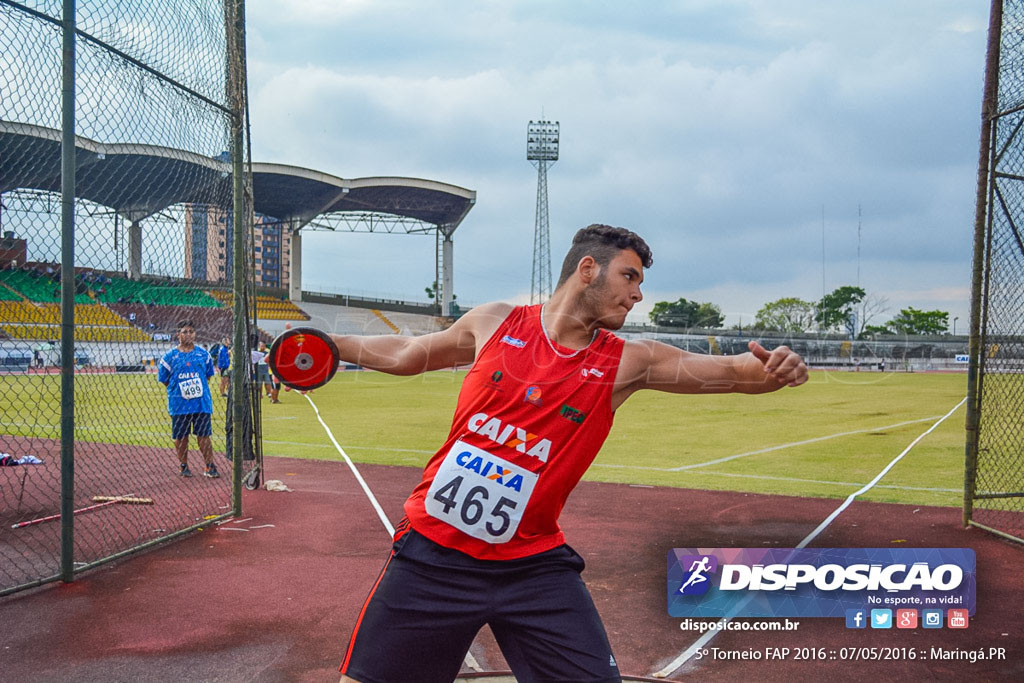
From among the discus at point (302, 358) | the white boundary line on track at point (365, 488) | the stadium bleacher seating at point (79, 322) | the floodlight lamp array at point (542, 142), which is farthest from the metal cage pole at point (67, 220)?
the floodlight lamp array at point (542, 142)

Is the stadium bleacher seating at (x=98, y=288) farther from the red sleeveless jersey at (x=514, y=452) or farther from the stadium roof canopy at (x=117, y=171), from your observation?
the red sleeveless jersey at (x=514, y=452)

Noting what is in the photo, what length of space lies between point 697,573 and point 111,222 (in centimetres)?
529

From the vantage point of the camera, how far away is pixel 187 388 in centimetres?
923

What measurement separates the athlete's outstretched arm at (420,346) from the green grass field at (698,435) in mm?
4873

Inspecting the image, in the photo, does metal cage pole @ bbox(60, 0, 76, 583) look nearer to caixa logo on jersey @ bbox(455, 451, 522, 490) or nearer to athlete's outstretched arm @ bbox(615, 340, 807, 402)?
caixa logo on jersey @ bbox(455, 451, 522, 490)

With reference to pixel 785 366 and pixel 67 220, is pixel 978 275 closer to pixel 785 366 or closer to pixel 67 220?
pixel 785 366

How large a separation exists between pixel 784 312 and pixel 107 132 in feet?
282

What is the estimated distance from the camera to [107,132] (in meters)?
5.93

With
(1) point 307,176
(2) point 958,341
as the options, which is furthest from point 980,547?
(2) point 958,341

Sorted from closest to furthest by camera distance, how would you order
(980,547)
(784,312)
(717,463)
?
(980,547) → (717,463) → (784,312)

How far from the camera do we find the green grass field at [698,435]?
Result: 32.7 ft

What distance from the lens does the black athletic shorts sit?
7.84 ft

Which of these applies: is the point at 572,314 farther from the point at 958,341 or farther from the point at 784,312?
the point at 784,312

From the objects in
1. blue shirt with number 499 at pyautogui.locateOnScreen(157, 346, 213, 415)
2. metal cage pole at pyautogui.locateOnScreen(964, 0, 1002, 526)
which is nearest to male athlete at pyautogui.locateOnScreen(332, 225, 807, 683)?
metal cage pole at pyautogui.locateOnScreen(964, 0, 1002, 526)
